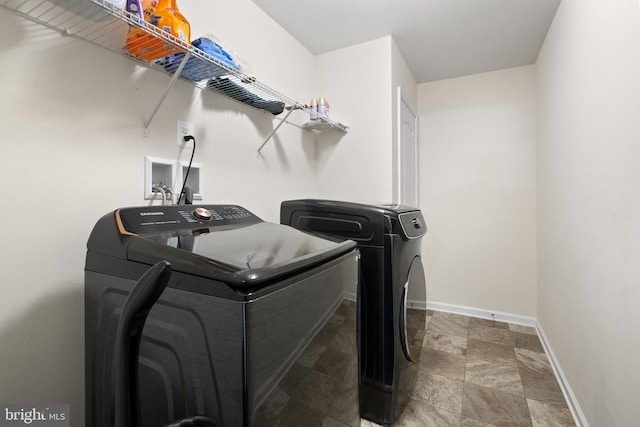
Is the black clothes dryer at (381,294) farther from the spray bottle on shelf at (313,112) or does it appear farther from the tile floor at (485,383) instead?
the spray bottle on shelf at (313,112)

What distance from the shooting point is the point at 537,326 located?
9.08 ft

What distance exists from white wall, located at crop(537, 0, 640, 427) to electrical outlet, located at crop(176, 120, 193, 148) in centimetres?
179

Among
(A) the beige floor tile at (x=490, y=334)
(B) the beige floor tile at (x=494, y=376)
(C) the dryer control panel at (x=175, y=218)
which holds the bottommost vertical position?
(B) the beige floor tile at (x=494, y=376)

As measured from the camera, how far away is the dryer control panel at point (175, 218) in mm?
880

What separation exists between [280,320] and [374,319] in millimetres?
894

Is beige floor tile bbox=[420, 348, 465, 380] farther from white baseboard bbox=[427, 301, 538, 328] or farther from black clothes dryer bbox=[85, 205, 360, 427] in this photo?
black clothes dryer bbox=[85, 205, 360, 427]

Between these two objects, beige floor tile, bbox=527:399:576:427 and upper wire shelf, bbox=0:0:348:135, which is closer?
upper wire shelf, bbox=0:0:348:135

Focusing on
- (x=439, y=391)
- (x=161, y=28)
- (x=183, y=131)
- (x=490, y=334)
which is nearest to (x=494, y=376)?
(x=439, y=391)

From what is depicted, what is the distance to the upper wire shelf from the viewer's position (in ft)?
2.92

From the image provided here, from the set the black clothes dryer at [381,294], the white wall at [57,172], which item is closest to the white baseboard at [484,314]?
the black clothes dryer at [381,294]

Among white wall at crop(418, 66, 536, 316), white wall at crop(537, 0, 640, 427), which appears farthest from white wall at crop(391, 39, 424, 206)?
white wall at crop(537, 0, 640, 427)

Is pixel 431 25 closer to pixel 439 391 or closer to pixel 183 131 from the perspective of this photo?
pixel 183 131

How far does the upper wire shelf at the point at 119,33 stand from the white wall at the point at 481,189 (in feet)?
8.06

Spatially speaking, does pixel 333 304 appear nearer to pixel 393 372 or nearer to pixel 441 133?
pixel 393 372
